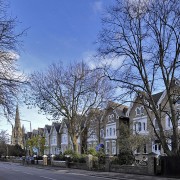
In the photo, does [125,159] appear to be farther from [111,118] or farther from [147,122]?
[111,118]

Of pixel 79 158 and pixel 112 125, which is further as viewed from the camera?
pixel 112 125

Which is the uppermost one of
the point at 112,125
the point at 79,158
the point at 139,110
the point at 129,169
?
the point at 139,110

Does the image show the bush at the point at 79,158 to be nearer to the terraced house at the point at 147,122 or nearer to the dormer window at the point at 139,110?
the terraced house at the point at 147,122

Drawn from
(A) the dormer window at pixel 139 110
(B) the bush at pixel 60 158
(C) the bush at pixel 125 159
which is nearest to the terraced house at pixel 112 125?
(A) the dormer window at pixel 139 110

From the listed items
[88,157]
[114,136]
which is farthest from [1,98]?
[114,136]

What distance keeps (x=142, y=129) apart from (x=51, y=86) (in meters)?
18.9

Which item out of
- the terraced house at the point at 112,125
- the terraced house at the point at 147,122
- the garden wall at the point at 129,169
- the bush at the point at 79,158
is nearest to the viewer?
the garden wall at the point at 129,169

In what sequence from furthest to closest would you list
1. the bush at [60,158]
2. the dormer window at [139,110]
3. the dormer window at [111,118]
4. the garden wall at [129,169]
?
the dormer window at [111,118] → the dormer window at [139,110] → the bush at [60,158] → the garden wall at [129,169]

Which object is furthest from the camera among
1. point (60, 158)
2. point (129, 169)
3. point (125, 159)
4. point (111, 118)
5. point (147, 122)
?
point (111, 118)

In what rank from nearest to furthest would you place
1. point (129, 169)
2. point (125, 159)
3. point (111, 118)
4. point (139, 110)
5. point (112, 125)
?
point (129, 169) → point (125, 159) → point (139, 110) → point (112, 125) → point (111, 118)

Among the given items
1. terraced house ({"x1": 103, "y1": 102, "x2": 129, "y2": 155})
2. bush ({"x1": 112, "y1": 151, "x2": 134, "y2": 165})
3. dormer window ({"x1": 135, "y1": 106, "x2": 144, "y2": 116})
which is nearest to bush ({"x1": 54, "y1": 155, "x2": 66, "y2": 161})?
terraced house ({"x1": 103, "y1": 102, "x2": 129, "y2": 155})

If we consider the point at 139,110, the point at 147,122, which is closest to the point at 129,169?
the point at 147,122

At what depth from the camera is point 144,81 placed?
30.7 m

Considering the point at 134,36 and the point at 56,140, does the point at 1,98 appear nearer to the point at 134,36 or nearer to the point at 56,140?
the point at 134,36
